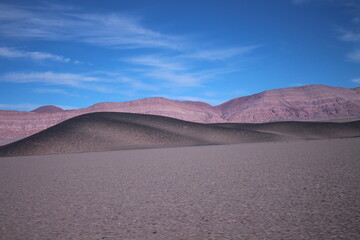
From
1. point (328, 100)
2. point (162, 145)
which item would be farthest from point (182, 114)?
point (162, 145)

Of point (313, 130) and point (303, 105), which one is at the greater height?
point (303, 105)

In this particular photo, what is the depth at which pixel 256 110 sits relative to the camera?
15675 centimetres

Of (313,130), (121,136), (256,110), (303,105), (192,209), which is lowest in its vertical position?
(192,209)

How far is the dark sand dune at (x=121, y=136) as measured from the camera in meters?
35.3

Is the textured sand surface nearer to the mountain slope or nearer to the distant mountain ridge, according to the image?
the distant mountain ridge

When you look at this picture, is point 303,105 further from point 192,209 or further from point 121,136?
point 192,209

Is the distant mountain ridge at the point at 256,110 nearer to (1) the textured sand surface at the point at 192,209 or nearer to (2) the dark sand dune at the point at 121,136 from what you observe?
(2) the dark sand dune at the point at 121,136

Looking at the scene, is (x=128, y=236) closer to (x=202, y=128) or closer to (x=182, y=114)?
(x=202, y=128)

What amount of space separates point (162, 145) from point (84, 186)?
91.1 feet

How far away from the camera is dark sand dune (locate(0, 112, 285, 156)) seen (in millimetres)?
35344

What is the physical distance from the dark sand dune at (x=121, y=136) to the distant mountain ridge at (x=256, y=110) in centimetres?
8224

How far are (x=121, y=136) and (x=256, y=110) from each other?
412ft

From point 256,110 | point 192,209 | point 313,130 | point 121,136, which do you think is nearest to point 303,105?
point 256,110

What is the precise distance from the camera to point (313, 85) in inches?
6855
